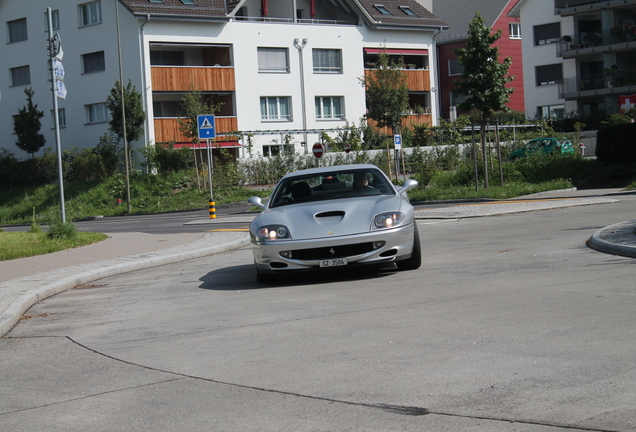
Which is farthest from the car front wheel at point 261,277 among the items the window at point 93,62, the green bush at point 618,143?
the window at point 93,62

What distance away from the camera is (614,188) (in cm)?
2733

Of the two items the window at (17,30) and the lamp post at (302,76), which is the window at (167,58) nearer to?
the lamp post at (302,76)

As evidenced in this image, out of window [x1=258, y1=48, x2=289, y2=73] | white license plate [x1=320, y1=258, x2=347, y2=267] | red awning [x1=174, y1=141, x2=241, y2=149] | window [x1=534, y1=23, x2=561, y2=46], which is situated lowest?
white license plate [x1=320, y1=258, x2=347, y2=267]

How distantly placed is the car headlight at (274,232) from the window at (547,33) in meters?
55.8

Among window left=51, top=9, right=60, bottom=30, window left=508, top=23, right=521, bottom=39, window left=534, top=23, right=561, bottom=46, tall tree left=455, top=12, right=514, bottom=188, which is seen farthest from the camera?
window left=508, top=23, right=521, bottom=39

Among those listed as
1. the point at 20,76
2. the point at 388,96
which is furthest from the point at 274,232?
the point at 20,76

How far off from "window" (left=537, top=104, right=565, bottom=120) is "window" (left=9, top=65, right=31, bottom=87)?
34350 millimetres

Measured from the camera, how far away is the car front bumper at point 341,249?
10539 millimetres

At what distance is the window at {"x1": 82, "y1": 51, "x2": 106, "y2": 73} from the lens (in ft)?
166

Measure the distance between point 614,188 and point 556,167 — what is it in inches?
156

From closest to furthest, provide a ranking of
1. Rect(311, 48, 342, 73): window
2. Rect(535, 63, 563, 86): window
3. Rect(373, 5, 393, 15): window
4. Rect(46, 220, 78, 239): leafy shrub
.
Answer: Rect(46, 220, 78, 239): leafy shrub
Rect(311, 48, 342, 73): window
Rect(373, 5, 393, 15): window
Rect(535, 63, 563, 86): window

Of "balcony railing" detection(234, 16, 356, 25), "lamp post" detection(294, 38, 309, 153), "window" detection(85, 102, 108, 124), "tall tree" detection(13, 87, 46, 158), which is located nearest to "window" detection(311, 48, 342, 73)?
"lamp post" detection(294, 38, 309, 153)

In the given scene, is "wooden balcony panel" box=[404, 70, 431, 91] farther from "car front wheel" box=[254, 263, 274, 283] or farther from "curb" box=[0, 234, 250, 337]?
"car front wheel" box=[254, 263, 274, 283]

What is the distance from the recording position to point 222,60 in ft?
173
